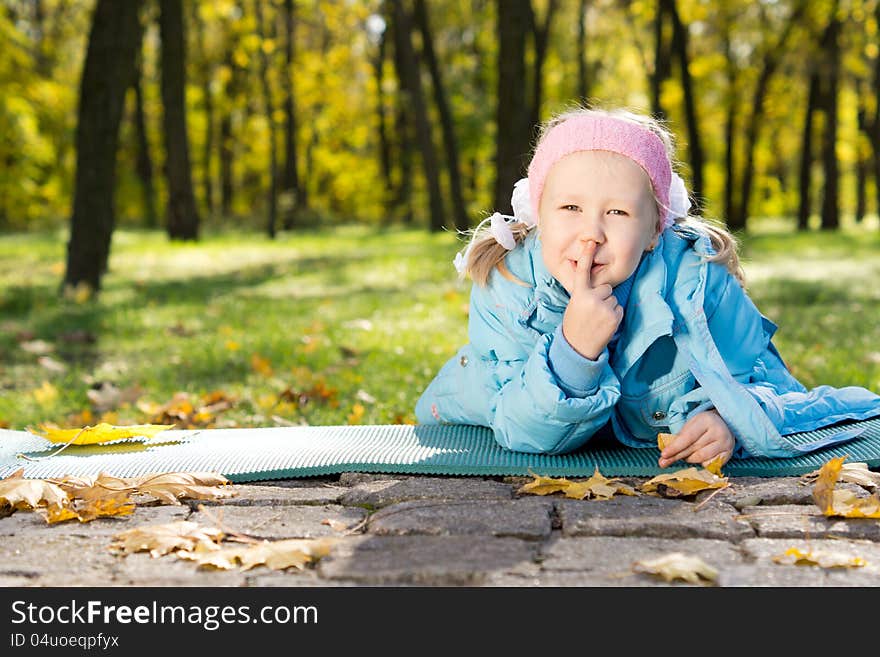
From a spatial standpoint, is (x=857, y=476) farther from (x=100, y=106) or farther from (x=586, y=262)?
(x=100, y=106)

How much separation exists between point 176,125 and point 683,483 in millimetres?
15841

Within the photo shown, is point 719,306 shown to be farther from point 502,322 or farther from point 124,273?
point 124,273

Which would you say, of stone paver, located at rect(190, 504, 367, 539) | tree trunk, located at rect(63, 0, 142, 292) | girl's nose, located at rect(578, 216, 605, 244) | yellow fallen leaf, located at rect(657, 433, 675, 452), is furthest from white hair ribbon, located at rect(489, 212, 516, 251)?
tree trunk, located at rect(63, 0, 142, 292)

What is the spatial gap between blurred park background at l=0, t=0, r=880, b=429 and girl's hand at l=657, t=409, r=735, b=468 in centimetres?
179

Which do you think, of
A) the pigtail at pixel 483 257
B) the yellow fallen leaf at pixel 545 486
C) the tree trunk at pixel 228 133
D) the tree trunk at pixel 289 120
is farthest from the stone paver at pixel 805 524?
the tree trunk at pixel 228 133

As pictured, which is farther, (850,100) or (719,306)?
(850,100)

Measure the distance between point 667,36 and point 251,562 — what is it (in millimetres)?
27260

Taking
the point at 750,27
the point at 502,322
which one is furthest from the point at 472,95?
the point at 502,322

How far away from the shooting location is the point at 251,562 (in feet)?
8.17

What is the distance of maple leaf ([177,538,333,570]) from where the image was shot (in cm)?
248

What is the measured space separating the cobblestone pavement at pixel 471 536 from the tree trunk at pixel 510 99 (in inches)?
377

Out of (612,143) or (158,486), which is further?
(612,143)

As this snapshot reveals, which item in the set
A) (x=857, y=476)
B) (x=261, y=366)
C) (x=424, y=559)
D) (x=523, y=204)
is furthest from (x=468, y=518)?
(x=261, y=366)

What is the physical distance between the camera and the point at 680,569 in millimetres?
2311
